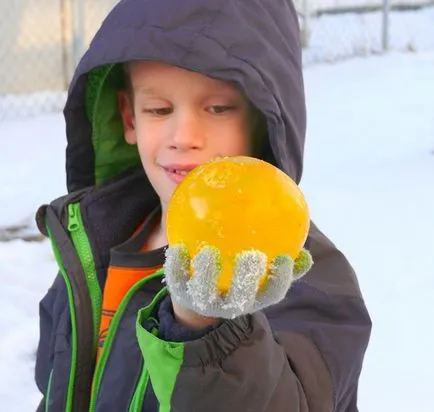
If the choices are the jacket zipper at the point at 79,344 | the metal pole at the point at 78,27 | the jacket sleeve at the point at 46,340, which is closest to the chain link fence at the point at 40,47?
the metal pole at the point at 78,27

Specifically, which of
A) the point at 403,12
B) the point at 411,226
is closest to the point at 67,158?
the point at 411,226

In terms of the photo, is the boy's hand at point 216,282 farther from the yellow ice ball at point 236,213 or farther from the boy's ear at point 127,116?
the boy's ear at point 127,116

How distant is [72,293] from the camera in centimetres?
166

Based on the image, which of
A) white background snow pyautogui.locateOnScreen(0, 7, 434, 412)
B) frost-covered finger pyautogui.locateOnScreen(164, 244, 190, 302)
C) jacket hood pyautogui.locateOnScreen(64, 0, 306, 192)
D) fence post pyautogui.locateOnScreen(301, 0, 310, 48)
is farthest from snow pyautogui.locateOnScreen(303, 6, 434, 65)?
frost-covered finger pyautogui.locateOnScreen(164, 244, 190, 302)

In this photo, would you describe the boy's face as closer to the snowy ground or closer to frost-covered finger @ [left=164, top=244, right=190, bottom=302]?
frost-covered finger @ [left=164, top=244, right=190, bottom=302]

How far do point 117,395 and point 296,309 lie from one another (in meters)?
0.38

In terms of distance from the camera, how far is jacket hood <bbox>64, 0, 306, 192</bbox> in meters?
1.45

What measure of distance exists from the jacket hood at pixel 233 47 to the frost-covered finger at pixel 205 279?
18.9 inches

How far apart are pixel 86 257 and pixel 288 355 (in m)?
0.58

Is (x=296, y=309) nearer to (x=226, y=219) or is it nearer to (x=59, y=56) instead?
(x=226, y=219)

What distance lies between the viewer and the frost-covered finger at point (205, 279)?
1.03 metres

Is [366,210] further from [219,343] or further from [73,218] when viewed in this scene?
[219,343]

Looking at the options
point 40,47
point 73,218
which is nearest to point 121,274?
point 73,218

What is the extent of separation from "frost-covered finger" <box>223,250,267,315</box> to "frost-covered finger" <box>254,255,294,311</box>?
1 centimetres
